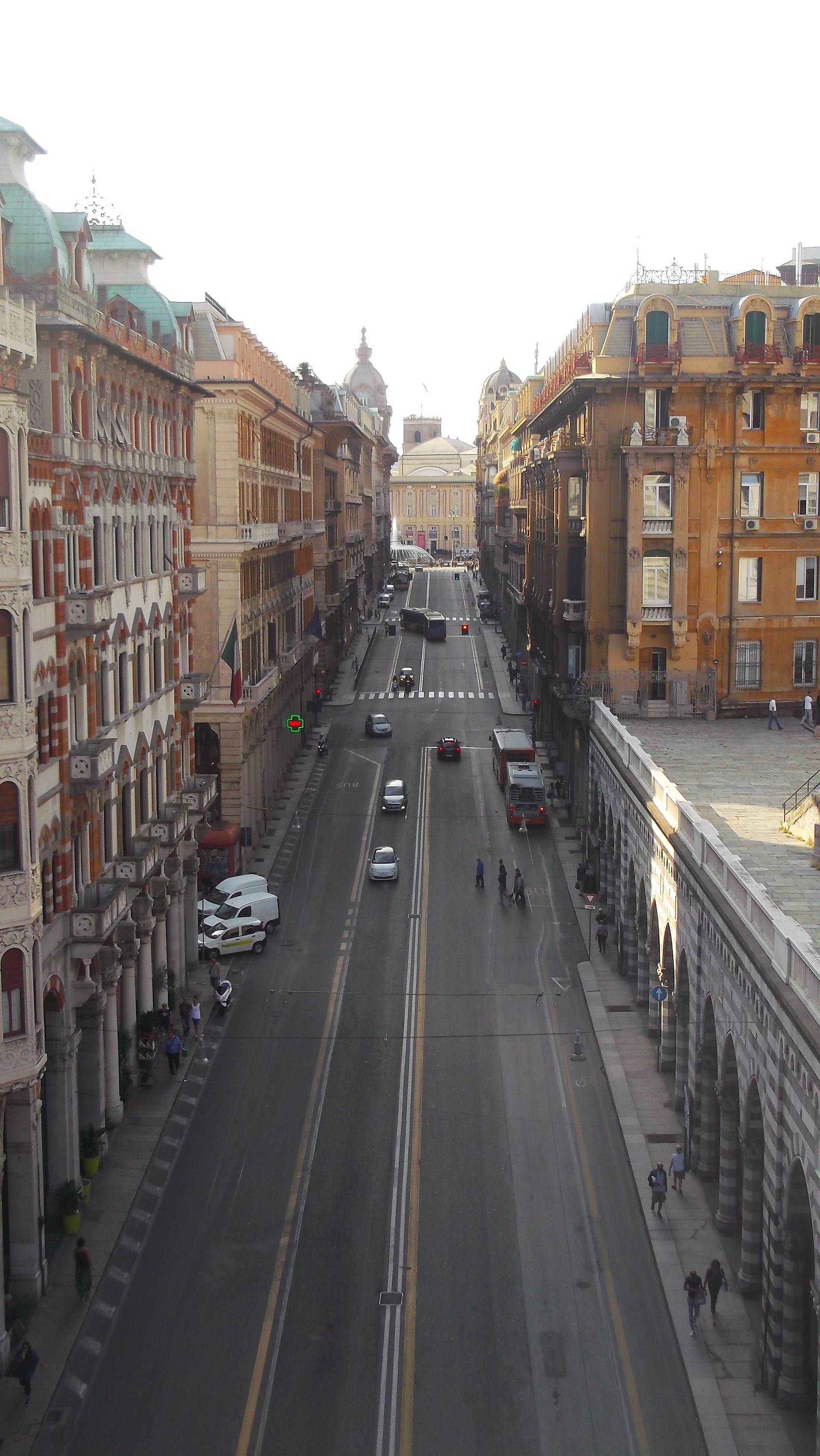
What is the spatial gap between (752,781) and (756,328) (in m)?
25.6

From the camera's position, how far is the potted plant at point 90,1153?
3681cm

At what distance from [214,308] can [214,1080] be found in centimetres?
3963

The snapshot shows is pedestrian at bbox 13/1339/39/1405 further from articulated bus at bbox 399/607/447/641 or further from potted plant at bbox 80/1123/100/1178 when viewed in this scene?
articulated bus at bbox 399/607/447/641

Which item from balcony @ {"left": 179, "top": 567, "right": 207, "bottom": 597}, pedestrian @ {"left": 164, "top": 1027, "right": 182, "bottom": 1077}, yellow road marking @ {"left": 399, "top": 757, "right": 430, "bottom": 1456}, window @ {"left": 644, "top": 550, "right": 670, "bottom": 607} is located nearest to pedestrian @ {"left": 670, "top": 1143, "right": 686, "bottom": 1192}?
yellow road marking @ {"left": 399, "top": 757, "right": 430, "bottom": 1456}

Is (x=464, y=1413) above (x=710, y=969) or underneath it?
underneath

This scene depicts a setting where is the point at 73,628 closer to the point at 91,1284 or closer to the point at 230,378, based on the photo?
the point at 91,1284

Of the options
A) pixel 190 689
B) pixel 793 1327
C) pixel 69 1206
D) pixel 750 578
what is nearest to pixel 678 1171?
pixel 793 1327

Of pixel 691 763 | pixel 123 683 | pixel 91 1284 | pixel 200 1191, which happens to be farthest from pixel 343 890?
pixel 91 1284

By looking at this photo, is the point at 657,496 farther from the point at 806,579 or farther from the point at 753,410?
the point at 806,579

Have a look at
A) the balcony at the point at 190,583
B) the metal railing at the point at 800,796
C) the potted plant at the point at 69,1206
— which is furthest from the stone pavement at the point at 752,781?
the potted plant at the point at 69,1206

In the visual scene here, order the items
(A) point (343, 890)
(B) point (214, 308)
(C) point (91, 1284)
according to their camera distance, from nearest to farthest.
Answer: (C) point (91, 1284) < (A) point (343, 890) < (B) point (214, 308)

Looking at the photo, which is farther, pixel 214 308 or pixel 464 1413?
pixel 214 308

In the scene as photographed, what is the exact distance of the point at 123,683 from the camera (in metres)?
42.8

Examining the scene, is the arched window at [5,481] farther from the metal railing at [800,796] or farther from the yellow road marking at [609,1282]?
the metal railing at [800,796]
